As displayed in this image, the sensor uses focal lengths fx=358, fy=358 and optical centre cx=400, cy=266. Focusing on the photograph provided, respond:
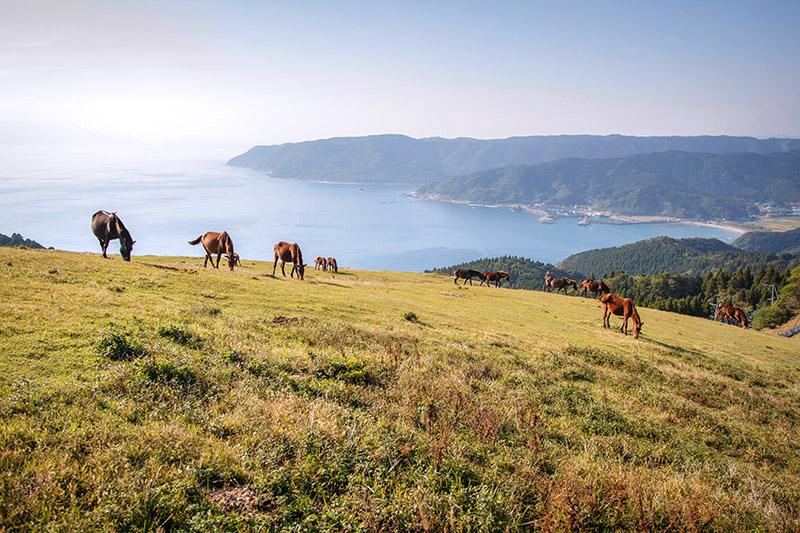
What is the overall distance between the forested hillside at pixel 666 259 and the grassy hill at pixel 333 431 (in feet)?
585

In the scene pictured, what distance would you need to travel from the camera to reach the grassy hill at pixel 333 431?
11.1 feet

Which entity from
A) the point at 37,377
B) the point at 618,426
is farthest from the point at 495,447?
the point at 37,377

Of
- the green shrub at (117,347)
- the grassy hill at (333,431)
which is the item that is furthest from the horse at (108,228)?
the green shrub at (117,347)

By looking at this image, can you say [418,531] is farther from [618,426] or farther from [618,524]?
[618,426]

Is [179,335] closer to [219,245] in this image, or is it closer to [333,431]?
[333,431]

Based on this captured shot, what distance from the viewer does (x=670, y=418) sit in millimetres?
7906

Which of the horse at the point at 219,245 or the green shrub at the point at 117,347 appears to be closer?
the green shrub at the point at 117,347

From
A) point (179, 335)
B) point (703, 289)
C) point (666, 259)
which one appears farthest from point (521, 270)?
point (179, 335)

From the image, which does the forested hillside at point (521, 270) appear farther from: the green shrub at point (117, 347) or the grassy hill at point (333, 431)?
the green shrub at point (117, 347)

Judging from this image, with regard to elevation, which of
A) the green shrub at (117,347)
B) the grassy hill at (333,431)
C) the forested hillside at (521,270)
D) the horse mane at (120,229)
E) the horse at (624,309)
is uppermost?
the horse mane at (120,229)

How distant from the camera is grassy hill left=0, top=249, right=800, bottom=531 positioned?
3396 millimetres

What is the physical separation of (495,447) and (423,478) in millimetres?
1566

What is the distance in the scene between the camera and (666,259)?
180500mm

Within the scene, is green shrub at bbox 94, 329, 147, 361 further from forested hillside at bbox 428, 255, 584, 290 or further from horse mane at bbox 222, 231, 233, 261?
forested hillside at bbox 428, 255, 584, 290
